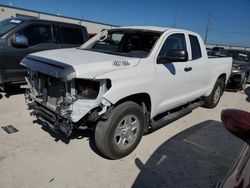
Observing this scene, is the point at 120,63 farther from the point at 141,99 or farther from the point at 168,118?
the point at 168,118

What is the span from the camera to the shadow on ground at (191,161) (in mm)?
3283

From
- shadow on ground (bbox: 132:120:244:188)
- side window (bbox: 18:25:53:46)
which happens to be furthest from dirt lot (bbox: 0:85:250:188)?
side window (bbox: 18:25:53:46)

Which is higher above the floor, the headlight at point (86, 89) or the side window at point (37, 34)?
the side window at point (37, 34)

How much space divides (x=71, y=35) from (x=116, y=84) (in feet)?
16.2

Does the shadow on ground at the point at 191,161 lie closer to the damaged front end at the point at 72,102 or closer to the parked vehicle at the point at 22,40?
the damaged front end at the point at 72,102

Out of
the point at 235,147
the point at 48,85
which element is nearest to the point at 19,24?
the point at 48,85

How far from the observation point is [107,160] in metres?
3.62

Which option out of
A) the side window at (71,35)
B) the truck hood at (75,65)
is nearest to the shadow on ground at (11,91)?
the side window at (71,35)

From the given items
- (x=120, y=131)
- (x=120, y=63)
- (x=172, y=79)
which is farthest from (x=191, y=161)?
(x=120, y=63)

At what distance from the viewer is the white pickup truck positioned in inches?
124

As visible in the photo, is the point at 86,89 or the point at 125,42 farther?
the point at 125,42

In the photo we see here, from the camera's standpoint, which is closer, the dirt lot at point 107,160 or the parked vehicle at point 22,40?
the dirt lot at point 107,160

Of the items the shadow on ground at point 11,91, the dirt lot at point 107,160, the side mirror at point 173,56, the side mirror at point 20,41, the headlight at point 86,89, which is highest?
the side mirror at point 173,56

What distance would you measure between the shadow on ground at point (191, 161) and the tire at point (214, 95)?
1522mm
